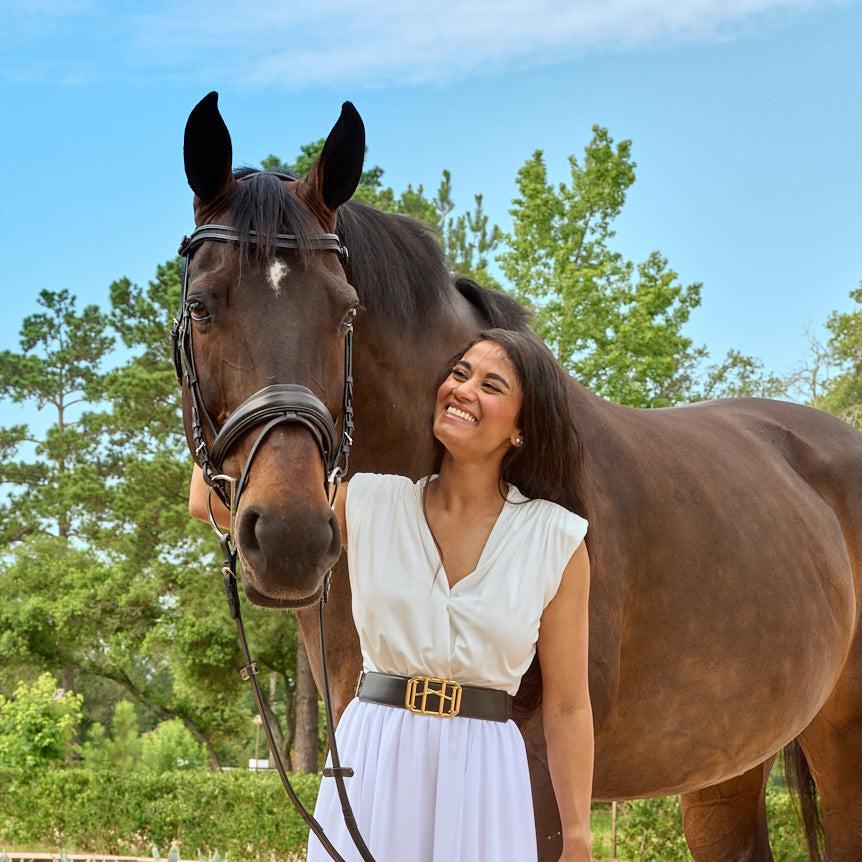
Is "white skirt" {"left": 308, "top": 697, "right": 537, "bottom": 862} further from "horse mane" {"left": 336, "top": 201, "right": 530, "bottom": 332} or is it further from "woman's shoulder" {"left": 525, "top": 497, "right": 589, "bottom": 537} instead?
"horse mane" {"left": 336, "top": 201, "right": 530, "bottom": 332}

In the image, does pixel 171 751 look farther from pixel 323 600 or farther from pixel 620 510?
pixel 323 600

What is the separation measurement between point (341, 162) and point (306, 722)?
1946 centimetres

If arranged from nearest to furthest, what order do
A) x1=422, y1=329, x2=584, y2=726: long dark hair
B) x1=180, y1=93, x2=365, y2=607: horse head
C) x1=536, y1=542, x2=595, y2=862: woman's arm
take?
x1=180, y1=93, x2=365, y2=607: horse head → x1=536, y1=542, x2=595, y2=862: woman's arm → x1=422, y1=329, x2=584, y2=726: long dark hair

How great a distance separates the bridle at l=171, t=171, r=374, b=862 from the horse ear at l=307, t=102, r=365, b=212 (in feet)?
0.43

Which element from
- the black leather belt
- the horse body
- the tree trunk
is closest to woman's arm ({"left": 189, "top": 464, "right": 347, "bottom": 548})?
the black leather belt

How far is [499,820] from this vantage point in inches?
85.3

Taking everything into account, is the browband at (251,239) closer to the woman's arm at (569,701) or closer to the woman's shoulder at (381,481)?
the woman's shoulder at (381,481)

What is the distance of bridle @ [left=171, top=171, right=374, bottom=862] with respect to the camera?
2.21 m

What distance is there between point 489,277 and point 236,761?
80.8ft

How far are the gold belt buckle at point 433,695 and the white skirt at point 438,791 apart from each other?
0.02 m

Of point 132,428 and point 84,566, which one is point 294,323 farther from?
point 84,566

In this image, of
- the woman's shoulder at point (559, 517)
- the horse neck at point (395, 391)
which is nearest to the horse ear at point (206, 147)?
the horse neck at point (395, 391)

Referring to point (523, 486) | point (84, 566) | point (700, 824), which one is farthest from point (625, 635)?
point (84, 566)

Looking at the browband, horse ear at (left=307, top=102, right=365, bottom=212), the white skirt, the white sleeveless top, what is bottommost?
the white skirt
